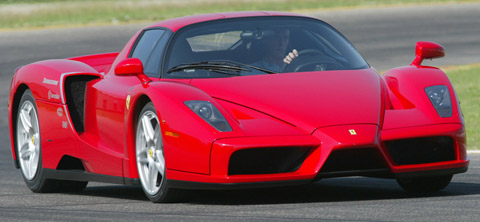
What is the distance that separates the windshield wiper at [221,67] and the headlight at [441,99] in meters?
1.06

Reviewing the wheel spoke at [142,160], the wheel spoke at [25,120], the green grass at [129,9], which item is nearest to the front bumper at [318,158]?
the wheel spoke at [142,160]

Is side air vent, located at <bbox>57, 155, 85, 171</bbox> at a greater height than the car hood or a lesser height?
lesser

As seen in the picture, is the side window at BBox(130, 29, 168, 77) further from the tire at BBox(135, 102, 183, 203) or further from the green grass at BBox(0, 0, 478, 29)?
the green grass at BBox(0, 0, 478, 29)

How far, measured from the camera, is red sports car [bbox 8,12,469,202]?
6344mm

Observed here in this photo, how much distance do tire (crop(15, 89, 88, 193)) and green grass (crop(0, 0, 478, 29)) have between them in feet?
64.9

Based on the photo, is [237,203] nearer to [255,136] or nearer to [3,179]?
[255,136]

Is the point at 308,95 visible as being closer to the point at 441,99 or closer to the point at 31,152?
the point at 441,99

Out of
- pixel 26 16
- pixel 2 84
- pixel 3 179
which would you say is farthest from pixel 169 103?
pixel 26 16

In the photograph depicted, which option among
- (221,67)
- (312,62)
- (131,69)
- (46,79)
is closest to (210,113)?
(221,67)

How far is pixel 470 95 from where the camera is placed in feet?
52.9

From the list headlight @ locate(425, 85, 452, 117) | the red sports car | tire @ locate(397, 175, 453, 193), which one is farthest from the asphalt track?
headlight @ locate(425, 85, 452, 117)

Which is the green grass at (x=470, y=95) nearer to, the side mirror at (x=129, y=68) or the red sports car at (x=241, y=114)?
the red sports car at (x=241, y=114)

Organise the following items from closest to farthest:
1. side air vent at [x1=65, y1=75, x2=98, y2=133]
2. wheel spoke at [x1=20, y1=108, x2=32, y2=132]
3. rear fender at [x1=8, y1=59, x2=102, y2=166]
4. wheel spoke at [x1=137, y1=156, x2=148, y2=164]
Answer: wheel spoke at [x1=137, y1=156, x2=148, y2=164], side air vent at [x1=65, y1=75, x2=98, y2=133], rear fender at [x1=8, y1=59, x2=102, y2=166], wheel spoke at [x1=20, y1=108, x2=32, y2=132]

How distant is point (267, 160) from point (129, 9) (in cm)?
2727
